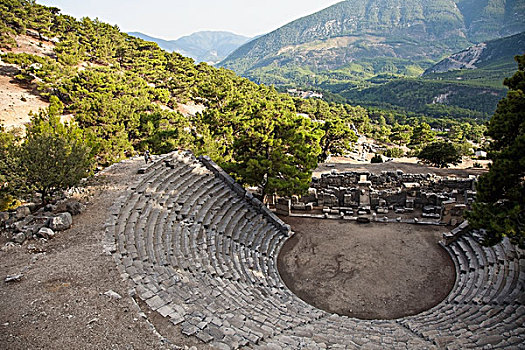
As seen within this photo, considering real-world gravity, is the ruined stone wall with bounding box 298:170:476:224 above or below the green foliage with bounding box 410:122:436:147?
below

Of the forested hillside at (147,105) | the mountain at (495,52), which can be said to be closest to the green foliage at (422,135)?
the forested hillside at (147,105)

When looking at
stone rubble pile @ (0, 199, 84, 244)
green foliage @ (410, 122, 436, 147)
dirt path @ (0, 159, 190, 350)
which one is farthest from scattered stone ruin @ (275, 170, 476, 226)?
green foliage @ (410, 122, 436, 147)

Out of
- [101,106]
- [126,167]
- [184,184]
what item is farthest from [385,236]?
[101,106]

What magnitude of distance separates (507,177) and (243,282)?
10328 millimetres

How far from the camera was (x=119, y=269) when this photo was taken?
10.1 m

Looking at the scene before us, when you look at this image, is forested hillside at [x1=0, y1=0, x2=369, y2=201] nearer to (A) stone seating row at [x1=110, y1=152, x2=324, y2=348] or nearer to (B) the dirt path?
(A) stone seating row at [x1=110, y1=152, x2=324, y2=348]

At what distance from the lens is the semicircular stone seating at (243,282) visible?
29.5ft

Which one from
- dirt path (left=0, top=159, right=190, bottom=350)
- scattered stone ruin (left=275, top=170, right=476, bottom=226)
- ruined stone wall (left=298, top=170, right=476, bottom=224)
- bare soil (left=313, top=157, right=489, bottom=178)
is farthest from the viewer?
bare soil (left=313, top=157, right=489, bottom=178)

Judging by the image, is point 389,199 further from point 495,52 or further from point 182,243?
point 495,52

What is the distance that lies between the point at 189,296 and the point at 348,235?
11232mm

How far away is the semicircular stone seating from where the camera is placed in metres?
8.99

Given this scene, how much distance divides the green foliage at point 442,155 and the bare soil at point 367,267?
13787 millimetres

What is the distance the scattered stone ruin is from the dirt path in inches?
510

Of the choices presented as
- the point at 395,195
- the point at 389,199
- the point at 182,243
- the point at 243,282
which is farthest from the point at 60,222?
the point at 395,195
